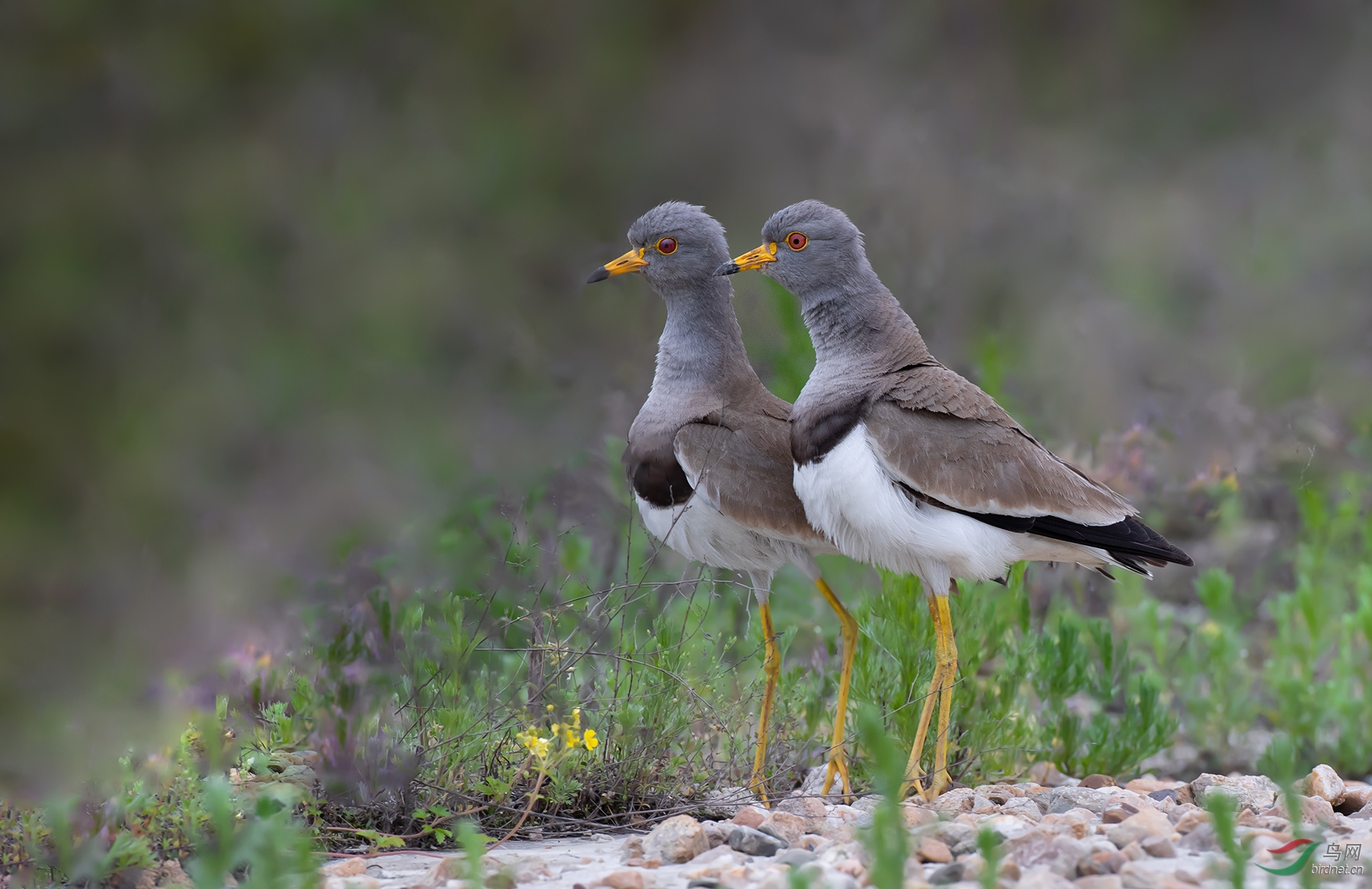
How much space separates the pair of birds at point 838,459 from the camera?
304 cm

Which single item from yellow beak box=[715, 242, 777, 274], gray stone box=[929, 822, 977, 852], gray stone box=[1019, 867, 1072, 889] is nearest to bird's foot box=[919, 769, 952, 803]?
gray stone box=[929, 822, 977, 852]

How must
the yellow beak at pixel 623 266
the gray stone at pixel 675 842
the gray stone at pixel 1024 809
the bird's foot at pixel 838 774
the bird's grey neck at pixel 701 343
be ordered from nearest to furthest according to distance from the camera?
the gray stone at pixel 675 842
the gray stone at pixel 1024 809
the bird's foot at pixel 838 774
the bird's grey neck at pixel 701 343
the yellow beak at pixel 623 266

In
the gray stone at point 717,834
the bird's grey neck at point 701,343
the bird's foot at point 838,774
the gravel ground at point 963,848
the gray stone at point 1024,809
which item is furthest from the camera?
the bird's grey neck at point 701,343

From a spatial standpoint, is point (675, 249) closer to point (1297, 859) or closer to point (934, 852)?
point (934, 852)

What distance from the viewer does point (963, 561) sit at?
3051 mm

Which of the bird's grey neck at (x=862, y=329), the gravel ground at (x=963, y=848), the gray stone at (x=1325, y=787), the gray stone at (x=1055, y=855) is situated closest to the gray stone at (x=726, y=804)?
the gravel ground at (x=963, y=848)

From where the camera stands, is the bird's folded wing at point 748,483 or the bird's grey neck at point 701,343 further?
the bird's grey neck at point 701,343

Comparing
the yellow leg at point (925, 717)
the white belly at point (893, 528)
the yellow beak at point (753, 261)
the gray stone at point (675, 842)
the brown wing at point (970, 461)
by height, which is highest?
the yellow beak at point (753, 261)

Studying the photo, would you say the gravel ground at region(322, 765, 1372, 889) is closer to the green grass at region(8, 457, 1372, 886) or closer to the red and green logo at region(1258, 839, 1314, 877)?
the red and green logo at region(1258, 839, 1314, 877)

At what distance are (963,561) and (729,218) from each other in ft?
12.5

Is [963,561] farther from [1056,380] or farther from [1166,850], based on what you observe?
[1056,380]

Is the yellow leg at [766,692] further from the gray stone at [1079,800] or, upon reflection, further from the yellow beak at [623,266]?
the yellow beak at [623,266]

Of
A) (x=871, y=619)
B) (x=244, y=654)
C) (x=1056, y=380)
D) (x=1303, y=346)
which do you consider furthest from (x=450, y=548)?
(x=1303, y=346)

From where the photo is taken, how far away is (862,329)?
131 inches
